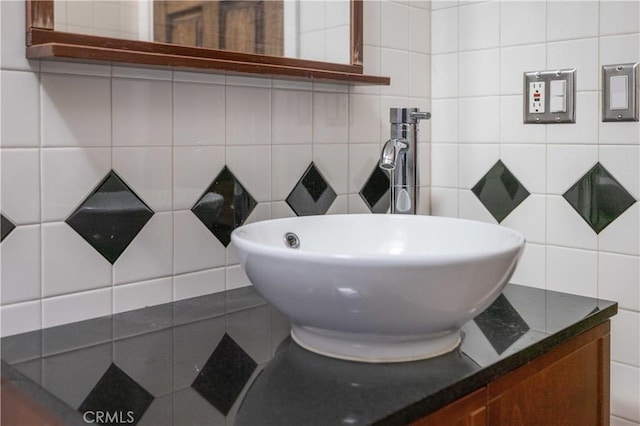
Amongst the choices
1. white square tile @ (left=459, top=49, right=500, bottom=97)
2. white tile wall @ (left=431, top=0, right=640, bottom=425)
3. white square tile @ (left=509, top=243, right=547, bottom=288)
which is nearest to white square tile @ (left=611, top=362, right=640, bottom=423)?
white tile wall @ (left=431, top=0, right=640, bottom=425)

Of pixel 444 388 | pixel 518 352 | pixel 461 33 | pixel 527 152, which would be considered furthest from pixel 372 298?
pixel 461 33

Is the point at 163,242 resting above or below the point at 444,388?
above

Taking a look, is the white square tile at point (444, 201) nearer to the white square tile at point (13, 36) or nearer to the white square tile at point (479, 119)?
the white square tile at point (479, 119)

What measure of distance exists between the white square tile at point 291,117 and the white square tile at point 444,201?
450 mm

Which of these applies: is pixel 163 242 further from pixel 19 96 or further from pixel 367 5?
pixel 367 5

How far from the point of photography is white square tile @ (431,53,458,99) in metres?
1.67

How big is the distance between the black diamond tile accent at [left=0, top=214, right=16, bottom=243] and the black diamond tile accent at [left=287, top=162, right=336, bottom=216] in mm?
575

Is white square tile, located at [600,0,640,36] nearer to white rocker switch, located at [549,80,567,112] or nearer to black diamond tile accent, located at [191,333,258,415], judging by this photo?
white rocker switch, located at [549,80,567,112]

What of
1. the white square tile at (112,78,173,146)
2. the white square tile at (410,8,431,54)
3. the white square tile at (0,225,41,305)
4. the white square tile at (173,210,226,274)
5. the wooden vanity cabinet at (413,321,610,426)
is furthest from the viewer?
the white square tile at (410,8,431,54)

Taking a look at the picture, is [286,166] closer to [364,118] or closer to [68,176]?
[364,118]

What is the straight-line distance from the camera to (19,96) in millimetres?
1005

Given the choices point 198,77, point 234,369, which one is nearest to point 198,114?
point 198,77

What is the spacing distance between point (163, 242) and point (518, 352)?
0.65 meters

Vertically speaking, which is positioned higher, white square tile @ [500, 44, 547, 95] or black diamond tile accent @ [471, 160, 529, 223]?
white square tile @ [500, 44, 547, 95]
